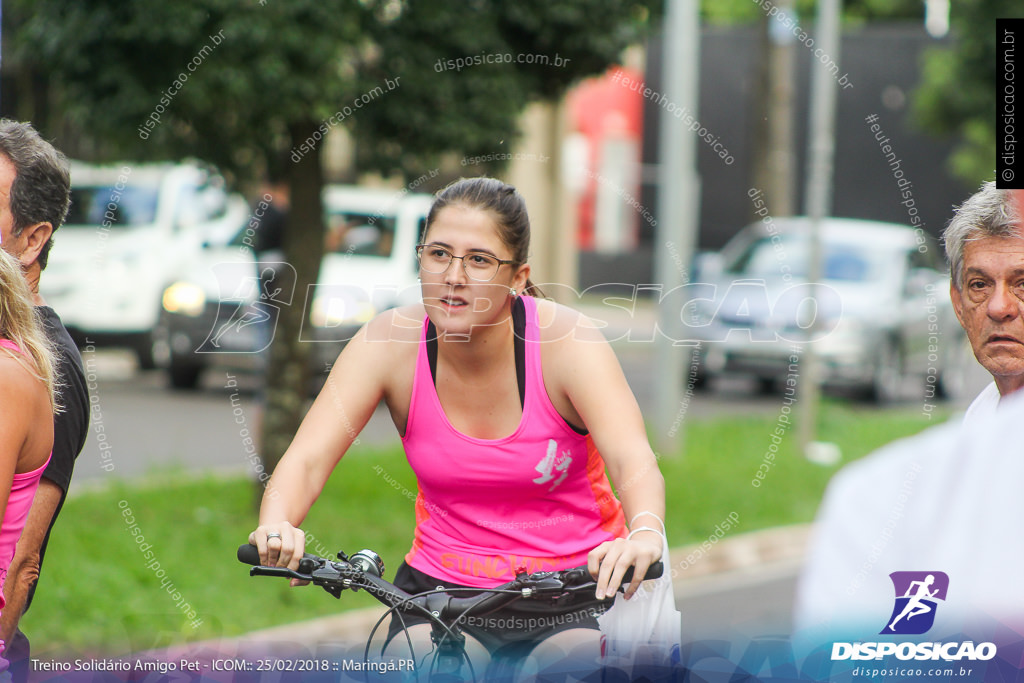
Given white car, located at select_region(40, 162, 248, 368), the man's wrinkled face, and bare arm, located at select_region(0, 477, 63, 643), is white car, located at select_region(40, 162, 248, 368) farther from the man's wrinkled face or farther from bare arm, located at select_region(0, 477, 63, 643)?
the man's wrinkled face

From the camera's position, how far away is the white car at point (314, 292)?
20.9ft

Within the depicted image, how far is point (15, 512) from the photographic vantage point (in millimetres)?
2266

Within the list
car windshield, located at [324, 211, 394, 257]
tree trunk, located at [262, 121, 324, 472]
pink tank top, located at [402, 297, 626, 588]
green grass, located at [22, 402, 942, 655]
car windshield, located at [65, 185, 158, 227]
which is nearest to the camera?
pink tank top, located at [402, 297, 626, 588]

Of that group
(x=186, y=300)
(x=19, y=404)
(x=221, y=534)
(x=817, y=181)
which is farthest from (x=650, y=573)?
(x=186, y=300)

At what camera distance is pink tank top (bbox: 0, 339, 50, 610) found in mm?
2240

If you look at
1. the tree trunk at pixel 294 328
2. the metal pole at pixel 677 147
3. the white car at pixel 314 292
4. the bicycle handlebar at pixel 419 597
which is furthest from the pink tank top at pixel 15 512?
the metal pole at pixel 677 147

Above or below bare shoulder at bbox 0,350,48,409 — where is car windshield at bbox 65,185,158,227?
above

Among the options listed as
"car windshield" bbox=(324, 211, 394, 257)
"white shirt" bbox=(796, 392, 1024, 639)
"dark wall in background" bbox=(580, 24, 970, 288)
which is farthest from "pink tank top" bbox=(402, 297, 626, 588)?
"dark wall in background" bbox=(580, 24, 970, 288)

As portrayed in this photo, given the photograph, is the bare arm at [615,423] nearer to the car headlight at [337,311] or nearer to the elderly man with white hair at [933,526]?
the elderly man with white hair at [933,526]

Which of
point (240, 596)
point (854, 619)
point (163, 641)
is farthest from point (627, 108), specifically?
point (854, 619)

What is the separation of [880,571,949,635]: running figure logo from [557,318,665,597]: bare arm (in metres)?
0.54

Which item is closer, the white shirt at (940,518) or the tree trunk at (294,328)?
the white shirt at (940,518)

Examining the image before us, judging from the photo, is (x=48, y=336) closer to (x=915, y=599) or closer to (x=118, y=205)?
(x=915, y=599)

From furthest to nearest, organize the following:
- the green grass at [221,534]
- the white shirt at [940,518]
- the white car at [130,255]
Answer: the white car at [130,255]
the green grass at [221,534]
the white shirt at [940,518]
